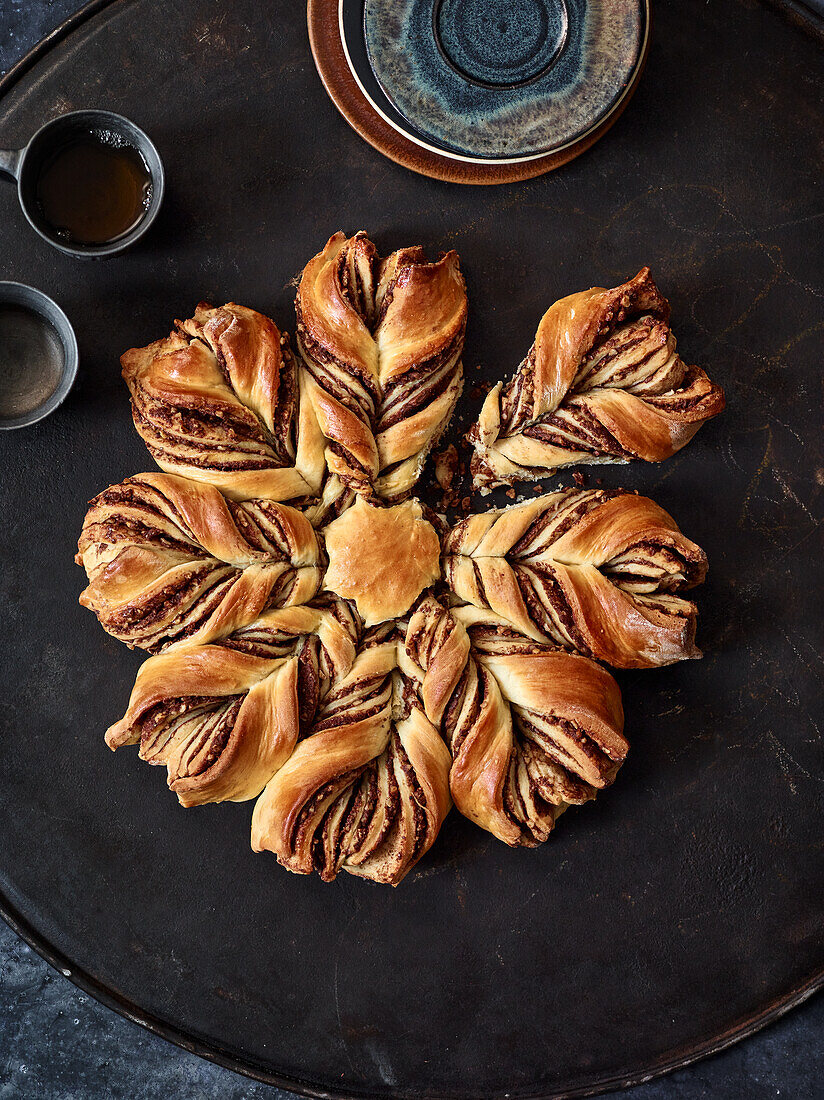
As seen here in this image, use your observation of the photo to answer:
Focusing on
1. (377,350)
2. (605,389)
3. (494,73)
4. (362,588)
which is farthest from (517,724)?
(494,73)

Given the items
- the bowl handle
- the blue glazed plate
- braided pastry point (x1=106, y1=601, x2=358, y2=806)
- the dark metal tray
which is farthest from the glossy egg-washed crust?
the bowl handle

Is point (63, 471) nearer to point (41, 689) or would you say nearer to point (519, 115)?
point (41, 689)

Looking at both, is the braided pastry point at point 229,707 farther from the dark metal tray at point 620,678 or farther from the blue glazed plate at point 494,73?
the blue glazed plate at point 494,73

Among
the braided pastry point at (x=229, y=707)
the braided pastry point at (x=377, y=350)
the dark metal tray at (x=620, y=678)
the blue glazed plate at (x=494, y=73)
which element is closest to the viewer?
the braided pastry point at (x=229, y=707)

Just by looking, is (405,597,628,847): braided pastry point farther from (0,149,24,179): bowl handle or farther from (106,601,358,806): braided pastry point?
(0,149,24,179): bowl handle

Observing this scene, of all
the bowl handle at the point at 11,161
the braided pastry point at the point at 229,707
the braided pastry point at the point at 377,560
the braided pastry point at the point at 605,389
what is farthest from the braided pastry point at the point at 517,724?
the bowl handle at the point at 11,161

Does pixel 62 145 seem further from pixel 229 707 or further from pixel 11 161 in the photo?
pixel 229 707
